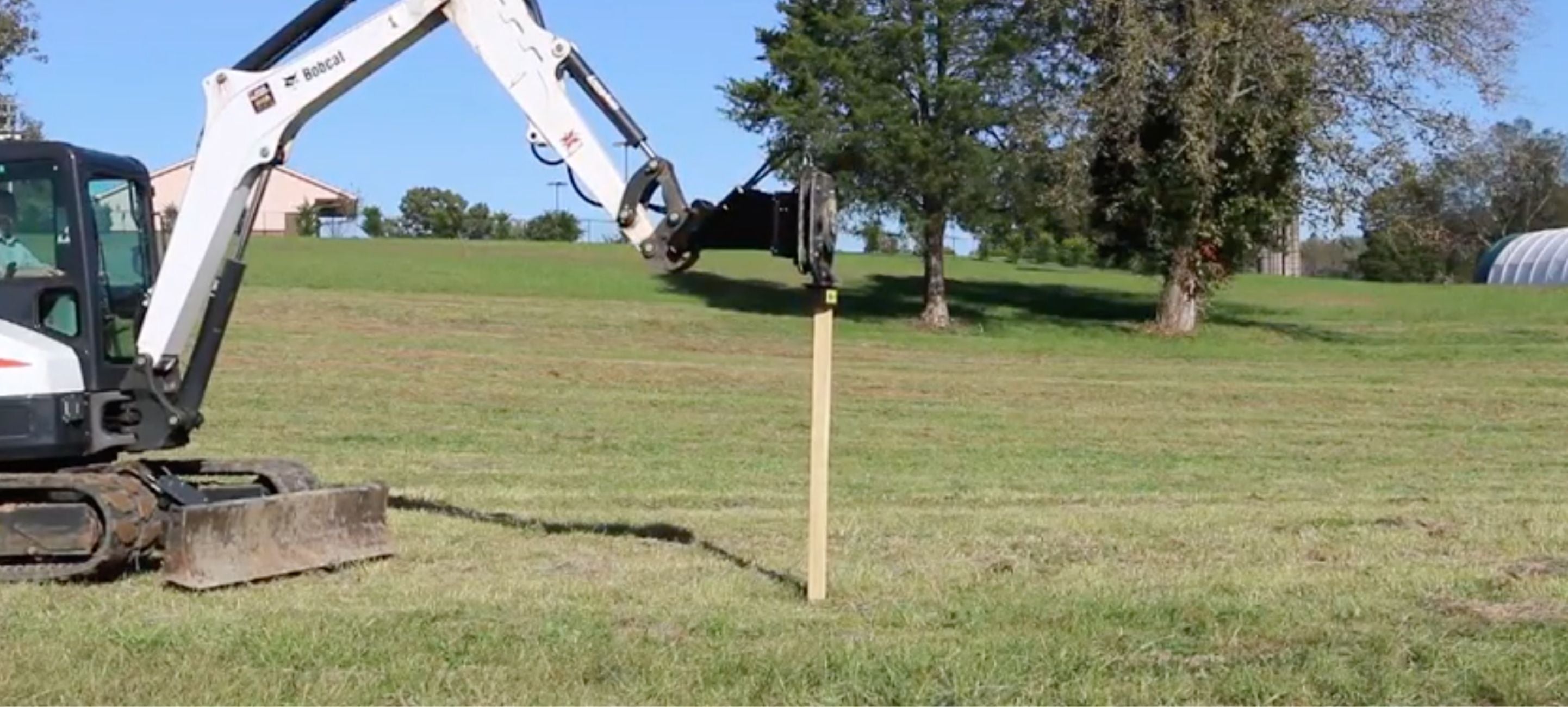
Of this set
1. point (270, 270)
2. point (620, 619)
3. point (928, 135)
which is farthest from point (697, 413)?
point (270, 270)

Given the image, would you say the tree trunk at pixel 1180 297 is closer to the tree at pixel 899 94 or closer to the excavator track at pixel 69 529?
the tree at pixel 899 94

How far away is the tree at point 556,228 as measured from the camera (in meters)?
83.7

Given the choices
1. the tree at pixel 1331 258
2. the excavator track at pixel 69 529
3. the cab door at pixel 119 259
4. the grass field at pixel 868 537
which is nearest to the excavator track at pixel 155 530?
the excavator track at pixel 69 529

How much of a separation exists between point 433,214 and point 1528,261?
50.4m

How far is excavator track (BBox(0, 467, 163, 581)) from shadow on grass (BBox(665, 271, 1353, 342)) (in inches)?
1388

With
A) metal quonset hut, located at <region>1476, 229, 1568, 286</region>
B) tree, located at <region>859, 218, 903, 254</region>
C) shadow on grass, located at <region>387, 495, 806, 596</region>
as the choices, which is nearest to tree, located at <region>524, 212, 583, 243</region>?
tree, located at <region>859, 218, 903, 254</region>

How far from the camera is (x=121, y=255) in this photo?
36.2ft

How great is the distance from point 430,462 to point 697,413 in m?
6.90

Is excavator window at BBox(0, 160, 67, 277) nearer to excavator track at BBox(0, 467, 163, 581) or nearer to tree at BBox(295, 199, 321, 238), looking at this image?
excavator track at BBox(0, 467, 163, 581)

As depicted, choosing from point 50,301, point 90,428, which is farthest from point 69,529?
point 50,301

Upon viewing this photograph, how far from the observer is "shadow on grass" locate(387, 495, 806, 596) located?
1125cm

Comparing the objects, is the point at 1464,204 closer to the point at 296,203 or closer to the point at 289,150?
the point at 296,203

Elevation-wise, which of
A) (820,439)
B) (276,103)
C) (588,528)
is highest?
(276,103)

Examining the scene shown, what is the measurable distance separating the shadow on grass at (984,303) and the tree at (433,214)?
3671 centimetres
